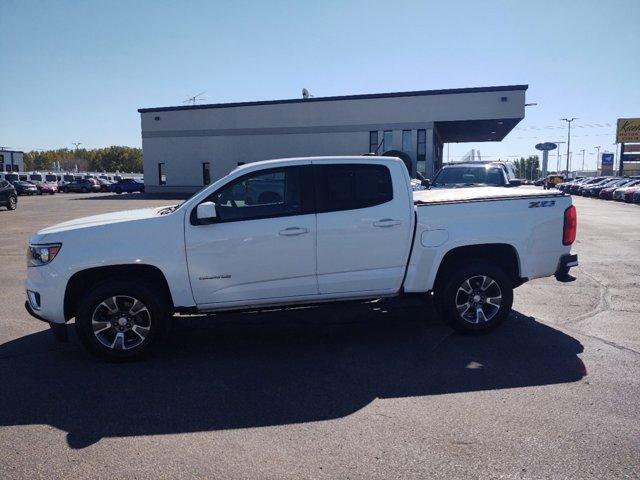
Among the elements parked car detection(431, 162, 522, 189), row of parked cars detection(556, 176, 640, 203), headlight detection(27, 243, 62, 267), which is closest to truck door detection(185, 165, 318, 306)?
headlight detection(27, 243, 62, 267)

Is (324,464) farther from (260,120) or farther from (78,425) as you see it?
(260,120)

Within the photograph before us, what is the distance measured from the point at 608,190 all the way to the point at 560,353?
39180 mm

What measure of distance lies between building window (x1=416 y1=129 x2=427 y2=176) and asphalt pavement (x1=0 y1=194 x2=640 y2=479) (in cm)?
2981

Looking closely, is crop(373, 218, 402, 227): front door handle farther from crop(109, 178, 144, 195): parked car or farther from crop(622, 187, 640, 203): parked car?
crop(109, 178, 144, 195): parked car

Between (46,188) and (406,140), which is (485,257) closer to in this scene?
(406,140)

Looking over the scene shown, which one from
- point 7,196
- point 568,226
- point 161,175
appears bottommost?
point 7,196

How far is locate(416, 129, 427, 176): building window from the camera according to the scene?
3544cm

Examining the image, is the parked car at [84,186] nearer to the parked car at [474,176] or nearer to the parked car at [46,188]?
the parked car at [46,188]

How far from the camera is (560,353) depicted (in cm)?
520

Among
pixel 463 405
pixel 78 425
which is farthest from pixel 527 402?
pixel 78 425

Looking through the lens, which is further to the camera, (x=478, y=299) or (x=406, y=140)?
(x=406, y=140)

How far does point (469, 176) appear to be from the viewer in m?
12.8

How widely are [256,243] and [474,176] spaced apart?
9.07 m

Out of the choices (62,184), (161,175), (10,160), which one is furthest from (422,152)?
(10,160)
